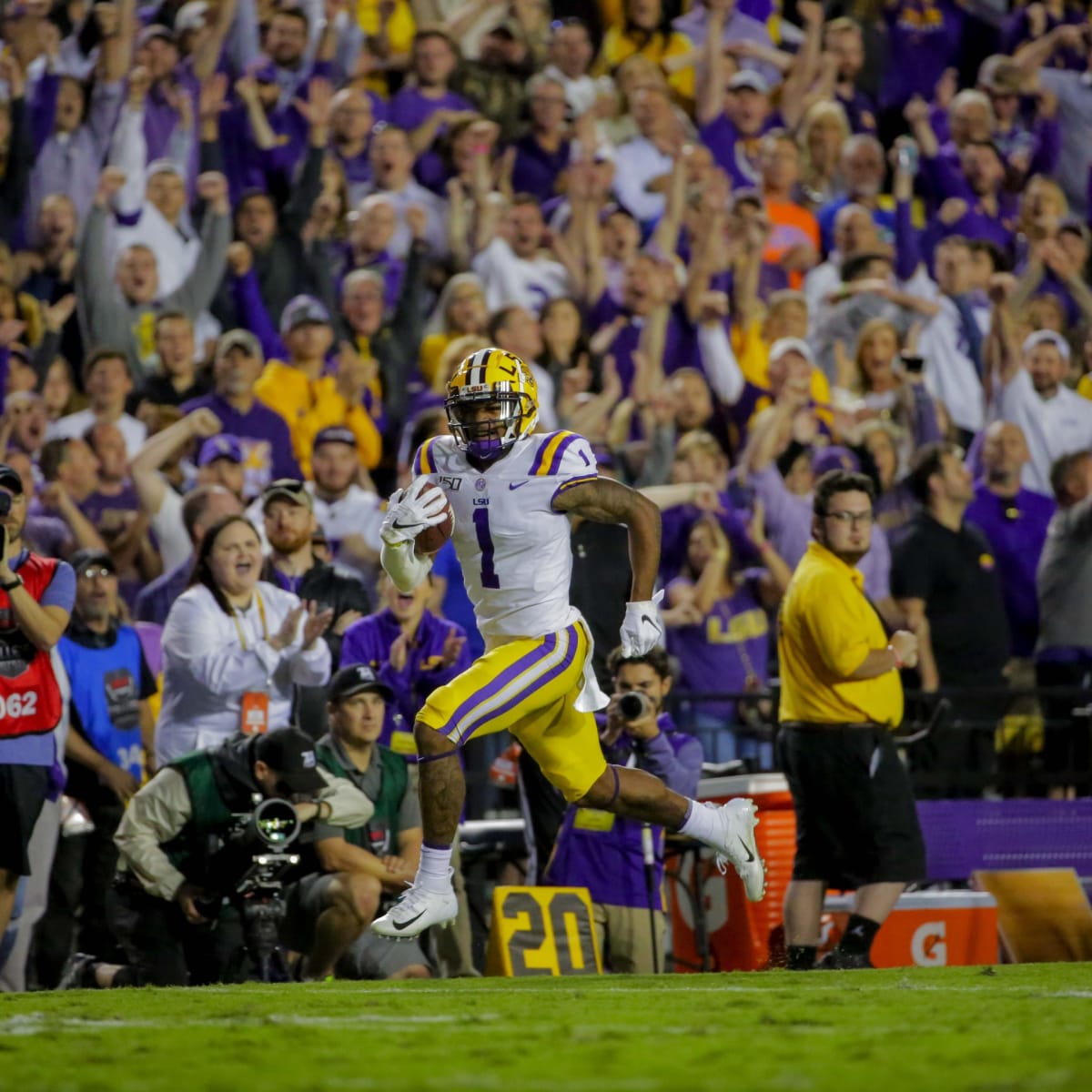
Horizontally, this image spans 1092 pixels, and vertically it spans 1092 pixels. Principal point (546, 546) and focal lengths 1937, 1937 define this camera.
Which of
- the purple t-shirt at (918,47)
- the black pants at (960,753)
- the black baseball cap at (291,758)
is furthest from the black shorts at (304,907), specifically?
the purple t-shirt at (918,47)

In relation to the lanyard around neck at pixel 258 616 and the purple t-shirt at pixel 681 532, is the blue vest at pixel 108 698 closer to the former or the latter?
the lanyard around neck at pixel 258 616

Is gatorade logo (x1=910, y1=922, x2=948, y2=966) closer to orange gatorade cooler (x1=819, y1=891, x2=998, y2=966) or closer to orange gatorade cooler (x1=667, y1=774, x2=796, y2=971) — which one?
orange gatorade cooler (x1=819, y1=891, x2=998, y2=966)

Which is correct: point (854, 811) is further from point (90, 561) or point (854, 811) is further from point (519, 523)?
point (90, 561)

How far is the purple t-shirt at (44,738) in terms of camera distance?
22.3 ft

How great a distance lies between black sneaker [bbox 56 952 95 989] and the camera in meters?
7.34

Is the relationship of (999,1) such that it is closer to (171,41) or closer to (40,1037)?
(171,41)

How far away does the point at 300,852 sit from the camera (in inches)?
288

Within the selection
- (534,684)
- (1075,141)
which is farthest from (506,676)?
(1075,141)

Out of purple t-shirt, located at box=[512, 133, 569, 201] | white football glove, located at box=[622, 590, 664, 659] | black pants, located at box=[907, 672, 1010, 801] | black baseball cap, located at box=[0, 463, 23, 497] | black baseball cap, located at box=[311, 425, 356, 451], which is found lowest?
black pants, located at box=[907, 672, 1010, 801]

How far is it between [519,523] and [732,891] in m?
2.58

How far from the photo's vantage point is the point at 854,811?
692 centimetres

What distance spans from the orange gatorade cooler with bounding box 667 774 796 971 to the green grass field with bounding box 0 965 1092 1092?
2104 millimetres

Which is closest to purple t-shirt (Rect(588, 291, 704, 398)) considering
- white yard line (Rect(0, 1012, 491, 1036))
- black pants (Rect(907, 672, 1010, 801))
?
black pants (Rect(907, 672, 1010, 801))

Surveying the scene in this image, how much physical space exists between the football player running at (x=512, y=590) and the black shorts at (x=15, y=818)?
1584mm
